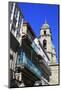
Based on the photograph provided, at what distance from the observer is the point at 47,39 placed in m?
2.47

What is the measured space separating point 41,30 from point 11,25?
1.05 ft

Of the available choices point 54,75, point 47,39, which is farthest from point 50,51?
point 54,75

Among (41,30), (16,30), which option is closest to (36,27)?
(41,30)

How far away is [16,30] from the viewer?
2.37 m

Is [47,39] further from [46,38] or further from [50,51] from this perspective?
[50,51]

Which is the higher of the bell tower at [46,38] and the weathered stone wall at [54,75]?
the bell tower at [46,38]

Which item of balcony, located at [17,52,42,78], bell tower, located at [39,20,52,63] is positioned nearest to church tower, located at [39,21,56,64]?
bell tower, located at [39,20,52,63]

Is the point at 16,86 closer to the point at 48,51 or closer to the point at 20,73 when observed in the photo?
the point at 20,73

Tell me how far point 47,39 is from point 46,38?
0.01m

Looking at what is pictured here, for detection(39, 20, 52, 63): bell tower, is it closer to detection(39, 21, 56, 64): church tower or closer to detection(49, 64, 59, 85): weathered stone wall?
detection(39, 21, 56, 64): church tower

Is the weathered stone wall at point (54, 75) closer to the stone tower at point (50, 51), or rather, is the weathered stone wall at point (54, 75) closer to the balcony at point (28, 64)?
the stone tower at point (50, 51)

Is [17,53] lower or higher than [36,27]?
lower

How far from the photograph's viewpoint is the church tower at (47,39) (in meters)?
2.45

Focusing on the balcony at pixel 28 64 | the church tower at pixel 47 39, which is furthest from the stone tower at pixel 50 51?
the balcony at pixel 28 64
